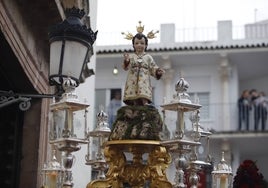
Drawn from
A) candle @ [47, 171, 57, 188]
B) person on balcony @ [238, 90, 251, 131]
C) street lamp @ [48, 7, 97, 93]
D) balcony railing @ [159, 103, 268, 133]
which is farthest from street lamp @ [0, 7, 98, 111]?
person on balcony @ [238, 90, 251, 131]

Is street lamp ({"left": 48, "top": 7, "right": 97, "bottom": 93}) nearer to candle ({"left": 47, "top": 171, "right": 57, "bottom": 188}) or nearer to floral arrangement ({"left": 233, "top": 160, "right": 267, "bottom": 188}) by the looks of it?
candle ({"left": 47, "top": 171, "right": 57, "bottom": 188})

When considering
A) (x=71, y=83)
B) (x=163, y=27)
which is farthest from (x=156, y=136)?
(x=163, y=27)

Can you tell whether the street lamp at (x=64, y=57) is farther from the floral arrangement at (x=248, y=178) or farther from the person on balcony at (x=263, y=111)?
the person on balcony at (x=263, y=111)

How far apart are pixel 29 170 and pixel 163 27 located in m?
13.8

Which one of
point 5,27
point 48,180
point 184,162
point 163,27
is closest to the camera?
point 184,162

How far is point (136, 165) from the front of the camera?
5.72 meters

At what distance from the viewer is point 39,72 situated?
9.32 metres

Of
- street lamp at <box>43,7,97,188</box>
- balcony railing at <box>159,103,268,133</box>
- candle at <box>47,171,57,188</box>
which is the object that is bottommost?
candle at <box>47,171,57,188</box>

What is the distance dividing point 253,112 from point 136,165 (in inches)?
605

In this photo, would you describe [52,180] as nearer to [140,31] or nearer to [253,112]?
[140,31]

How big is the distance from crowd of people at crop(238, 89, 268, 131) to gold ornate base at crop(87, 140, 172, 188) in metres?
15.0

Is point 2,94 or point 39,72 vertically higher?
point 39,72

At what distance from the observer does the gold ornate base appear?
18.2 feet

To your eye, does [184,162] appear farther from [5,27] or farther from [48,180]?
[5,27]
